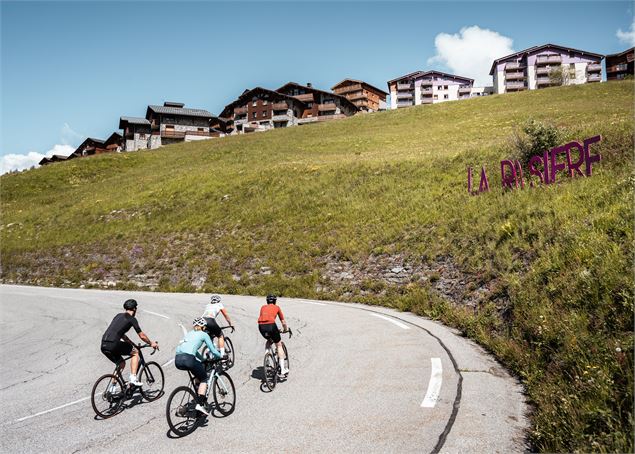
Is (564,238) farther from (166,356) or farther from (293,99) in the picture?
(293,99)

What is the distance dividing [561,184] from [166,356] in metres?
16.0

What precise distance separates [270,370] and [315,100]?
97.8m

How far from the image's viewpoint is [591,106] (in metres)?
50.1

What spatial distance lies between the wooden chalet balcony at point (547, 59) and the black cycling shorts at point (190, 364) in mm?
114641

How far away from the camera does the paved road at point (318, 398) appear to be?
5.66 m

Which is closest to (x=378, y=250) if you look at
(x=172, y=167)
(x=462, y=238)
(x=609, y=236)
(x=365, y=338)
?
(x=462, y=238)

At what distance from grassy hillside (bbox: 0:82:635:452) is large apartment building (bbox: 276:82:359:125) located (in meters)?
40.3

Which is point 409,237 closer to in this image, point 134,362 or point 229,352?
point 229,352

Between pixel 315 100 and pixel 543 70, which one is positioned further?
pixel 315 100

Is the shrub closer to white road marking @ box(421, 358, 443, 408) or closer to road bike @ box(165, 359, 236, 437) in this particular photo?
white road marking @ box(421, 358, 443, 408)

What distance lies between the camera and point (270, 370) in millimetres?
7973

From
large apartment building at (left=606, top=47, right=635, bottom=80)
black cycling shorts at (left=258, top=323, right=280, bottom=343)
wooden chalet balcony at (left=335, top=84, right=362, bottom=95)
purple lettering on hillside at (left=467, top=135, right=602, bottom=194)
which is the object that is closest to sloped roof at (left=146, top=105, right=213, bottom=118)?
wooden chalet balcony at (left=335, top=84, right=362, bottom=95)

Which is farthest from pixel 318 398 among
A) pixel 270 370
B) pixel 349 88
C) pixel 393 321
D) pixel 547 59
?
pixel 547 59

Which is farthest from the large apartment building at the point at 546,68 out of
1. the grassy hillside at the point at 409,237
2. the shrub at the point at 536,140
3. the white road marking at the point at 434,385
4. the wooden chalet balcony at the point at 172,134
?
the white road marking at the point at 434,385
